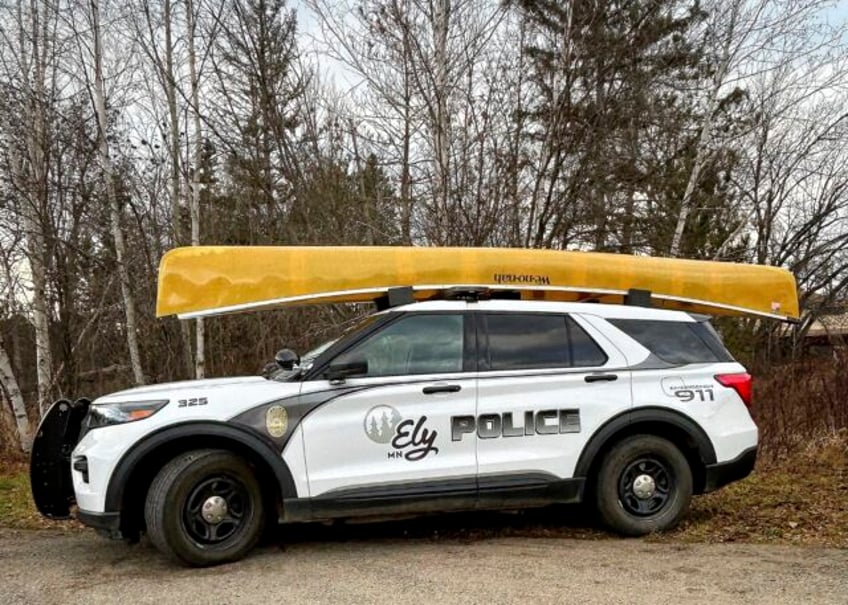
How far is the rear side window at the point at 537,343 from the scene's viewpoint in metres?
5.75

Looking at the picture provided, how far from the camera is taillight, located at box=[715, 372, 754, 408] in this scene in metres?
6.06

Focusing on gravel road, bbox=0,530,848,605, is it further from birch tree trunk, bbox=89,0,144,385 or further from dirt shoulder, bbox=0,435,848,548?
birch tree trunk, bbox=89,0,144,385

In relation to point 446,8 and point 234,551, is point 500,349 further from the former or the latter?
point 446,8

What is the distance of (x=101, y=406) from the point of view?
5211 mm

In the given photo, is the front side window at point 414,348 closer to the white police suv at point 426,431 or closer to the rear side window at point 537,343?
the white police suv at point 426,431

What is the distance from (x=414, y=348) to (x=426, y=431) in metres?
0.62

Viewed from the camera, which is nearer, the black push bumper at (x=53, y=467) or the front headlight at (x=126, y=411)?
the front headlight at (x=126, y=411)

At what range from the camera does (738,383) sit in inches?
240

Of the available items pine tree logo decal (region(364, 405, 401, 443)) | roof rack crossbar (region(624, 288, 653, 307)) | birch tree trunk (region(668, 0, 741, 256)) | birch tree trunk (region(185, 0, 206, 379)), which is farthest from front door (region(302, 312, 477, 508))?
birch tree trunk (region(668, 0, 741, 256))

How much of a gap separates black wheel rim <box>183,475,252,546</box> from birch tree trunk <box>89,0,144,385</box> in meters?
7.66

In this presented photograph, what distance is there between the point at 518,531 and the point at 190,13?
35.0ft

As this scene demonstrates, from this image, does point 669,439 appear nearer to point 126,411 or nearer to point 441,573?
point 441,573

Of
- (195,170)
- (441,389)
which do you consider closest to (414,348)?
(441,389)

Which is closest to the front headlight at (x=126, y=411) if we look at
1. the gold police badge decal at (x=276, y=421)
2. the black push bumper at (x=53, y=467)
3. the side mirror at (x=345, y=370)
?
the black push bumper at (x=53, y=467)
